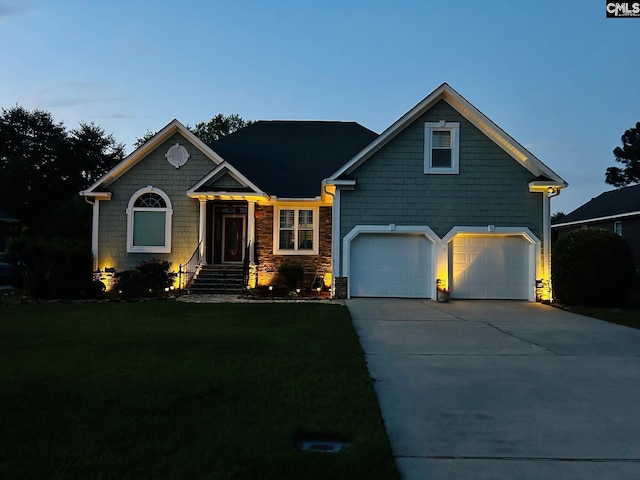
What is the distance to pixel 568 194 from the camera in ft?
215

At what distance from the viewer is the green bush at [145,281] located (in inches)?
598

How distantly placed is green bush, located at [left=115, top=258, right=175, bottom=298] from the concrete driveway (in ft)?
25.9

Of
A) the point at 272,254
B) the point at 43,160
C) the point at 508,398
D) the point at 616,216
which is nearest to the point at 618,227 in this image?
the point at 616,216

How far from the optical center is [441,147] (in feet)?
50.1

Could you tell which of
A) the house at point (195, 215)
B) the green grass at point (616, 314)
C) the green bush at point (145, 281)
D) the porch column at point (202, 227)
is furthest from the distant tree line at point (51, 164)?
the green grass at point (616, 314)

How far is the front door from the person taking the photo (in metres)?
18.1

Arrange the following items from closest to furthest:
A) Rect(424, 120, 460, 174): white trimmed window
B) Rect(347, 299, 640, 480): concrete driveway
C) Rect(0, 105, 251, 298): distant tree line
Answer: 1. Rect(347, 299, 640, 480): concrete driveway
2. Rect(424, 120, 460, 174): white trimmed window
3. Rect(0, 105, 251, 298): distant tree line

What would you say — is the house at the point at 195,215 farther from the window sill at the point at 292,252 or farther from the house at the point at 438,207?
the house at the point at 438,207

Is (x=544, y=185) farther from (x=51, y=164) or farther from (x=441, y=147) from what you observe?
(x=51, y=164)

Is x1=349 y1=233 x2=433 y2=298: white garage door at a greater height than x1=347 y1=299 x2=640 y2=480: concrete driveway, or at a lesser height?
greater

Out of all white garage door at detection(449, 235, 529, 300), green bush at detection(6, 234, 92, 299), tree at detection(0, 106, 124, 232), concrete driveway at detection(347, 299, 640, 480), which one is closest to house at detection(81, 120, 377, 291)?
green bush at detection(6, 234, 92, 299)

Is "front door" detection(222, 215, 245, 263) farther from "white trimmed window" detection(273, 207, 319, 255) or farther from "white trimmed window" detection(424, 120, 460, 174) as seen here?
"white trimmed window" detection(424, 120, 460, 174)

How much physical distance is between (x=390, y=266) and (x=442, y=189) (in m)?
2.89

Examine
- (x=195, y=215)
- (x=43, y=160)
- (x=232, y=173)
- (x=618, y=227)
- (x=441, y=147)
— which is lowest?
(x=195, y=215)
